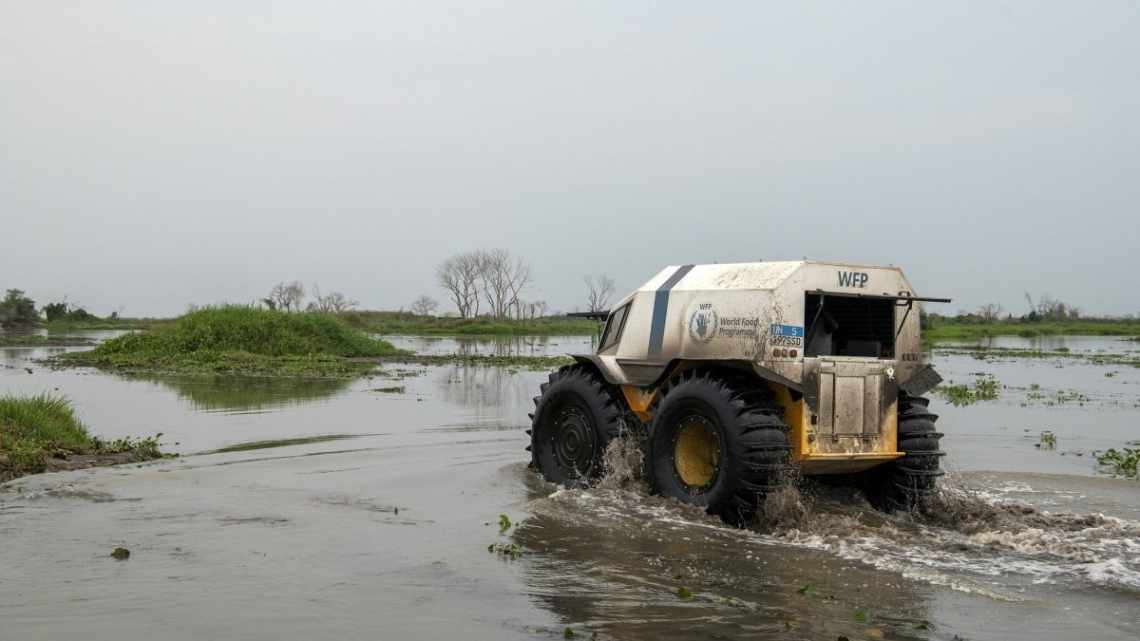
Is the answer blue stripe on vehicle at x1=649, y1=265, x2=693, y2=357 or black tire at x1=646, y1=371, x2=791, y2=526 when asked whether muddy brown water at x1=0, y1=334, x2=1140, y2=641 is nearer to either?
black tire at x1=646, y1=371, x2=791, y2=526

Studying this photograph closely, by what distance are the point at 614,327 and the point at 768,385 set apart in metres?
3.05

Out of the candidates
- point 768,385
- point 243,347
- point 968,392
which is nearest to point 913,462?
point 768,385

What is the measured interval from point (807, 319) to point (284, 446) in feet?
28.0

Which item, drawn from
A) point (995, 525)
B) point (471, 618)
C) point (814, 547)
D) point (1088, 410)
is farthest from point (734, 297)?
point (1088, 410)

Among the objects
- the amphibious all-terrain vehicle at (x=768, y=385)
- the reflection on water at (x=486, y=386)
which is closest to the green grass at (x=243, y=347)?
the reflection on water at (x=486, y=386)

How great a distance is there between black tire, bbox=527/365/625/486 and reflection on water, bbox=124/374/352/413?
9.18 meters

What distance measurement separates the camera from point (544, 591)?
7574mm

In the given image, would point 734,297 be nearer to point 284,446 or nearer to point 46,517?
point 46,517

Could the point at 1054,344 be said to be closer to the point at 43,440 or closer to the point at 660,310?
the point at 660,310

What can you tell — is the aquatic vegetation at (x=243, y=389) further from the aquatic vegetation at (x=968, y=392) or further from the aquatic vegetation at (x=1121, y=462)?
the aquatic vegetation at (x=1121, y=462)

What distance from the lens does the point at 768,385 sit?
33.2ft

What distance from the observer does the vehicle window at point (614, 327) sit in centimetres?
1245

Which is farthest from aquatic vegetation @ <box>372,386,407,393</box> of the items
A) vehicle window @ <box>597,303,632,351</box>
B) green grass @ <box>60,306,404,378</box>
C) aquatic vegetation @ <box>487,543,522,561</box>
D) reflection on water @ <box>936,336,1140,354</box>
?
reflection on water @ <box>936,336,1140,354</box>

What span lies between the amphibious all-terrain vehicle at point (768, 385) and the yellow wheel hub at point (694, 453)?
12 mm
